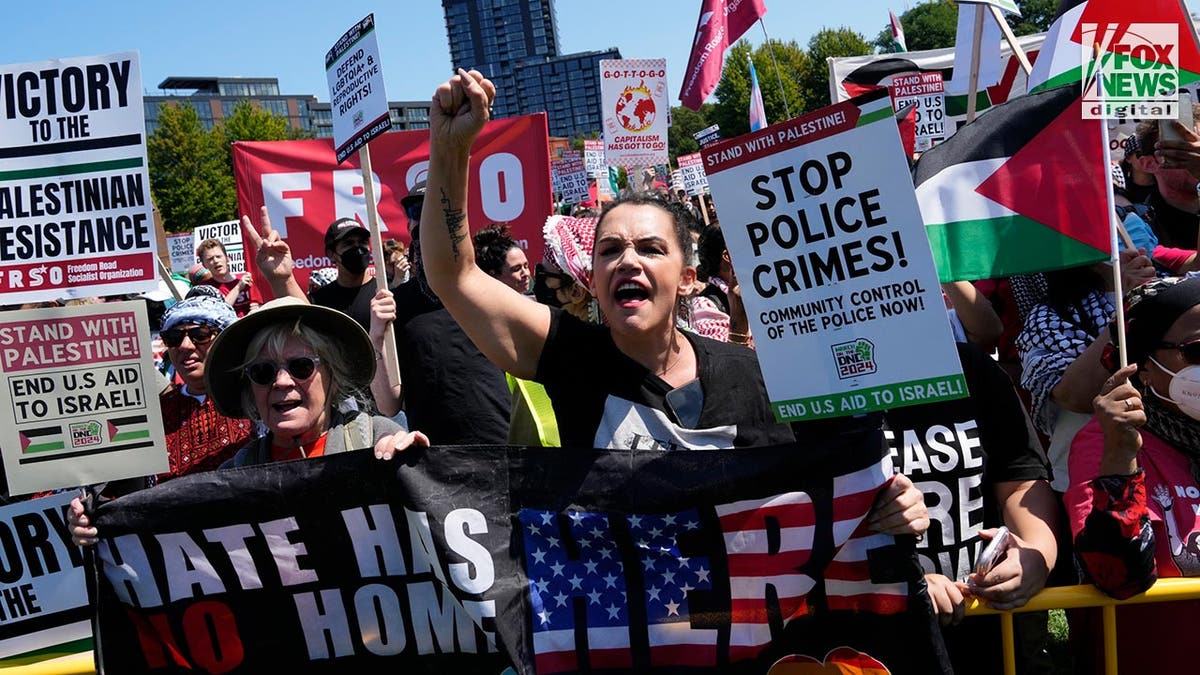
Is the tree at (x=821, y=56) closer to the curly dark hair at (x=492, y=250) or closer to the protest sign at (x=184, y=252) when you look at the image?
the protest sign at (x=184, y=252)

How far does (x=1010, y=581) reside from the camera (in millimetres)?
2545

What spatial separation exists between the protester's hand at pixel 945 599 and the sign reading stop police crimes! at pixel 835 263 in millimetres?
461

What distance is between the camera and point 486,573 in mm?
2535

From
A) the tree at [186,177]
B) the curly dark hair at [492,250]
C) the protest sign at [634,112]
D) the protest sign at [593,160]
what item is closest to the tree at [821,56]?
the tree at [186,177]

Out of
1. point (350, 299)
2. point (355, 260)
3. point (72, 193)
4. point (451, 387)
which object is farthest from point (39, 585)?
point (355, 260)

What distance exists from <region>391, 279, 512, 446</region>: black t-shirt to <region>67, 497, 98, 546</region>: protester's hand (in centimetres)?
195

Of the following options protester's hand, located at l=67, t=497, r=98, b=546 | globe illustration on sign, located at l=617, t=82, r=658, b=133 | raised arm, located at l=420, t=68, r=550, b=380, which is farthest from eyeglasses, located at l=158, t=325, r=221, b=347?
globe illustration on sign, located at l=617, t=82, r=658, b=133

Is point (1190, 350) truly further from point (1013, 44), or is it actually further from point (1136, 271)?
point (1013, 44)

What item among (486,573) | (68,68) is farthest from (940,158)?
(68,68)

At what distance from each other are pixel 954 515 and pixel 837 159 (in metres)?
1.07

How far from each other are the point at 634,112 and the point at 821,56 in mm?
67891

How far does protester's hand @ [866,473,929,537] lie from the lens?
235 cm

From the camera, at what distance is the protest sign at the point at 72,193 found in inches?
123

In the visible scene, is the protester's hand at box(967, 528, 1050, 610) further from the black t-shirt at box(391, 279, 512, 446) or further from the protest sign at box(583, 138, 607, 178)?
the protest sign at box(583, 138, 607, 178)
